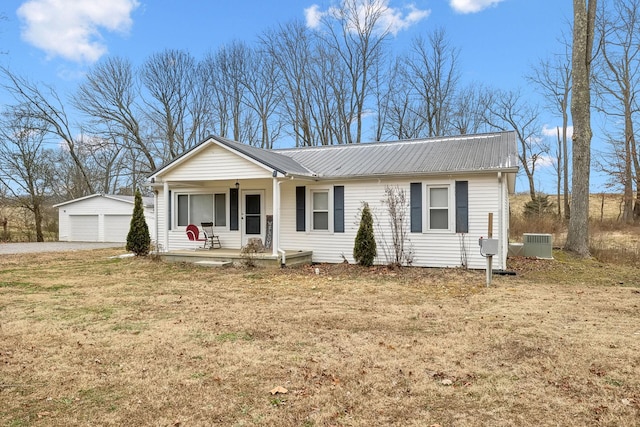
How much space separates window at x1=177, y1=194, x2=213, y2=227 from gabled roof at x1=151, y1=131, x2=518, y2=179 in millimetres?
1770

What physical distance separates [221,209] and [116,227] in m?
13.6

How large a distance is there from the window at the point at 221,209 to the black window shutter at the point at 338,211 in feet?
12.4

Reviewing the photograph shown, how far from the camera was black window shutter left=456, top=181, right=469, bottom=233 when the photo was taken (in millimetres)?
11023

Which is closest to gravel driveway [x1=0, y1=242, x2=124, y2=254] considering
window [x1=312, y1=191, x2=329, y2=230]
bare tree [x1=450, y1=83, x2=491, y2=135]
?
window [x1=312, y1=191, x2=329, y2=230]

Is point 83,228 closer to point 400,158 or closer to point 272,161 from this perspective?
point 272,161

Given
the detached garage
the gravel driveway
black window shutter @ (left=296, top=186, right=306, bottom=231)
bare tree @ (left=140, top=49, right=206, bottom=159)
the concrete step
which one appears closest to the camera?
the concrete step

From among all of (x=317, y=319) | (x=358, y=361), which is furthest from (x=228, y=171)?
(x=358, y=361)

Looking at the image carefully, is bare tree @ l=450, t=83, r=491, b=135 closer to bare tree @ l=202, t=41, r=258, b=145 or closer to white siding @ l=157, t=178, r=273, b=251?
bare tree @ l=202, t=41, r=258, b=145

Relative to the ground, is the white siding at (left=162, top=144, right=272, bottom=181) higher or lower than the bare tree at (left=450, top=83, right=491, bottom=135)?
lower

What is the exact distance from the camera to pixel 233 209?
1380 centimetres

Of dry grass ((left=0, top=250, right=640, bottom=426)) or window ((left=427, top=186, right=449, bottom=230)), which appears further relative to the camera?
window ((left=427, top=186, right=449, bottom=230))

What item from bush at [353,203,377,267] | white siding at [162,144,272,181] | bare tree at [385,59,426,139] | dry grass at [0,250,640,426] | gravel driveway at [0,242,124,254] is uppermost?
bare tree at [385,59,426,139]

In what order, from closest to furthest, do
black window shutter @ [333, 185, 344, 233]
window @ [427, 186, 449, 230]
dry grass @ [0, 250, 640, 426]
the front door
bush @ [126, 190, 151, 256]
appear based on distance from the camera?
dry grass @ [0, 250, 640, 426] → window @ [427, 186, 449, 230] → black window shutter @ [333, 185, 344, 233] → the front door → bush @ [126, 190, 151, 256]

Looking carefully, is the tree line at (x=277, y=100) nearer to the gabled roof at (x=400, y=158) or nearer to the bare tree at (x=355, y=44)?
the bare tree at (x=355, y=44)
